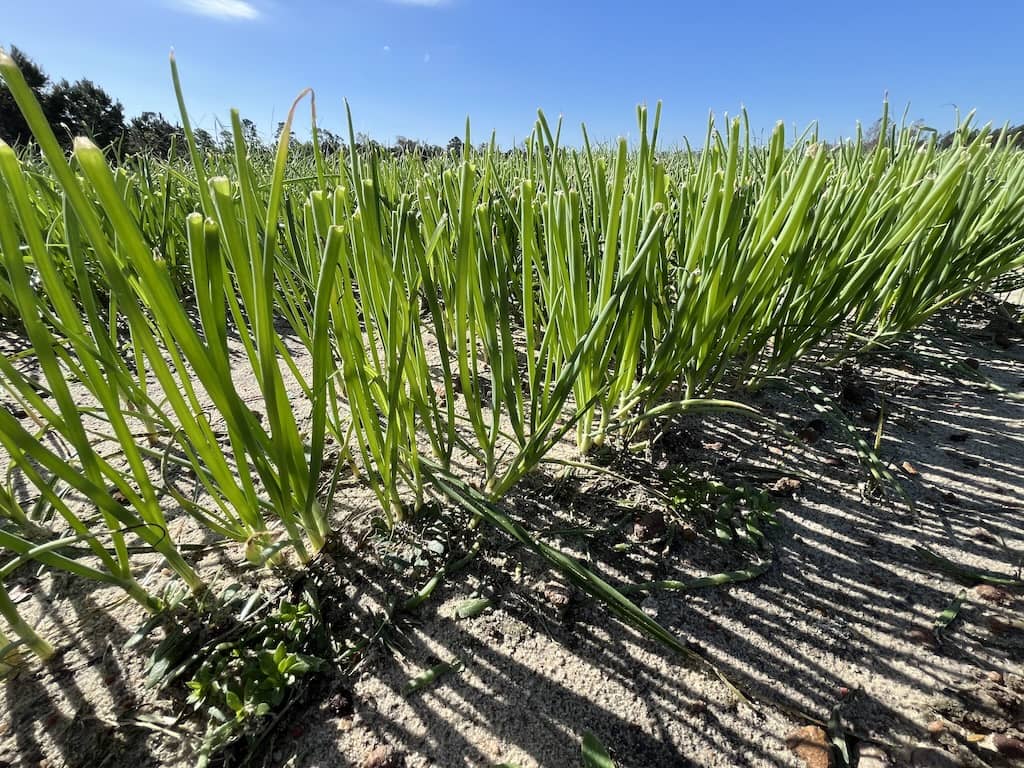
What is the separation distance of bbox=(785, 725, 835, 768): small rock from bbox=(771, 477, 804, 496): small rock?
34 cm

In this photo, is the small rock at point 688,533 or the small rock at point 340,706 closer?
the small rock at point 340,706

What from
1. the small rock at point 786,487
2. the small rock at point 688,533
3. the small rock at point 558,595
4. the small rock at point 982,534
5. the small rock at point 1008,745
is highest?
the small rock at point 786,487

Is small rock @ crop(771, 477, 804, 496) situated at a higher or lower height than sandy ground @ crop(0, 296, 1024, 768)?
higher

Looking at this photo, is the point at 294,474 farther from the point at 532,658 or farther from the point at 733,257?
the point at 733,257

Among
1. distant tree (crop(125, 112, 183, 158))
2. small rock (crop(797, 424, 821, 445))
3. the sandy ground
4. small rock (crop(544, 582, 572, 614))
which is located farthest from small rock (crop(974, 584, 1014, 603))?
distant tree (crop(125, 112, 183, 158))

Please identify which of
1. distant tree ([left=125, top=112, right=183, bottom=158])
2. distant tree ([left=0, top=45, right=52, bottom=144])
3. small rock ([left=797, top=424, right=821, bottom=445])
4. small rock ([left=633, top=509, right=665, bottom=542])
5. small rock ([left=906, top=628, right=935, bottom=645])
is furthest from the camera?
distant tree ([left=0, top=45, right=52, bottom=144])

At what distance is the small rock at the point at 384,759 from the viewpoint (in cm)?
41

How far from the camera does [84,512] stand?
63 centimetres

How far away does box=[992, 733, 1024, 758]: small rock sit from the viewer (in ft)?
1.35

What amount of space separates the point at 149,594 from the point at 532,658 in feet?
1.41

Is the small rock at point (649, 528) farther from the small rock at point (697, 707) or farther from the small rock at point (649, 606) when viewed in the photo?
the small rock at point (697, 707)

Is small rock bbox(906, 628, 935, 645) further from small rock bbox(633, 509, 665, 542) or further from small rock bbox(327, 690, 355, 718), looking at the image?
small rock bbox(327, 690, 355, 718)

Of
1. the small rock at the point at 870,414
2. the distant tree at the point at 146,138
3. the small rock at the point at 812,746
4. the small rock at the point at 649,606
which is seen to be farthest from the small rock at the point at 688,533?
the distant tree at the point at 146,138

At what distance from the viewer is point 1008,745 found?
416 mm
